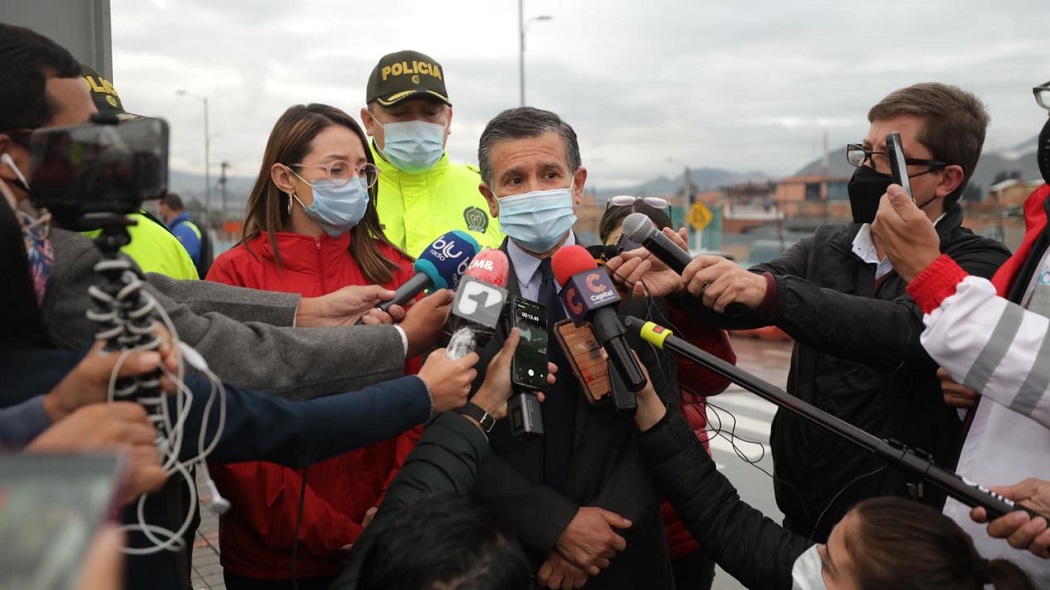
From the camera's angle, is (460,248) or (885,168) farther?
(885,168)

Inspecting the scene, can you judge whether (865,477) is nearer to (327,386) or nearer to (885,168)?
(885,168)

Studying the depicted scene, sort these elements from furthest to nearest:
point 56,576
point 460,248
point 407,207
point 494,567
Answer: point 407,207 → point 460,248 → point 494,567 → point 56,576

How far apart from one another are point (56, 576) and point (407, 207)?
3.40 m

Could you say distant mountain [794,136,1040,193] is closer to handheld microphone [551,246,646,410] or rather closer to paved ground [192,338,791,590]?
paved ground [192,338,791,590]

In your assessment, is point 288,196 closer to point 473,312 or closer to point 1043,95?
point 473,312

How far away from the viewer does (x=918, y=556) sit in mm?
1719

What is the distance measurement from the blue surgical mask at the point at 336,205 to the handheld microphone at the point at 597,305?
79 cm

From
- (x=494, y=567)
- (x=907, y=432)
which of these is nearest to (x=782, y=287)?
(x=907, y=432)

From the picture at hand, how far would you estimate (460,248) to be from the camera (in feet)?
7.59

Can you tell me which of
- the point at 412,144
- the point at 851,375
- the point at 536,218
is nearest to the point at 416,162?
the point at 412,144

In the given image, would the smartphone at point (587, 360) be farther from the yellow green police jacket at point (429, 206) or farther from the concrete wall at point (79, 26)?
the concrete wall at point (79, 26)

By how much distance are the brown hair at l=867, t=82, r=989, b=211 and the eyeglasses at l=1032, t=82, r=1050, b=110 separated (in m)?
0.53

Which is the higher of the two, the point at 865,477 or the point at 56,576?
the point at 56,576

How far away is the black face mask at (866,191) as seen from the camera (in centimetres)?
267
